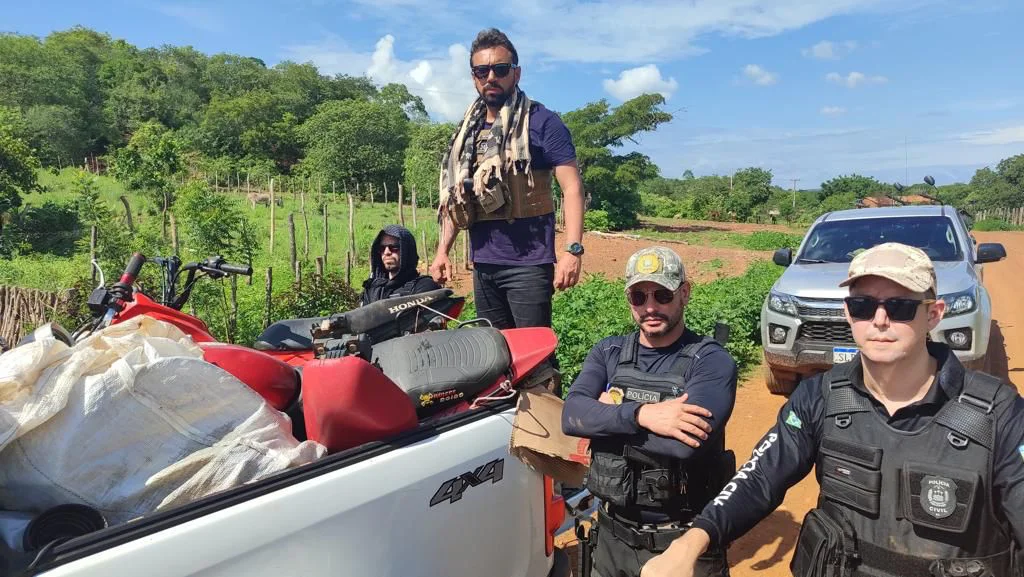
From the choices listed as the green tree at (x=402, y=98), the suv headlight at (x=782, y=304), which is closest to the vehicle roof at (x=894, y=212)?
the suv headlight at (x=782, y=304)

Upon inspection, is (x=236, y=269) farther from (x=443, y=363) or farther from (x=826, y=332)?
(x=826, y=332)

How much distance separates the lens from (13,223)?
20.2 meters

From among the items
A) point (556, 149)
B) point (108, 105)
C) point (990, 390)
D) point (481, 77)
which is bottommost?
point (990, 390)

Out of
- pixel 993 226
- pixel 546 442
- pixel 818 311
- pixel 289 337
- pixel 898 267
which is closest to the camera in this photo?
pixel 898 267

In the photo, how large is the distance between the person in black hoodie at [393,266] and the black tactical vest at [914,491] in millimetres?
3028

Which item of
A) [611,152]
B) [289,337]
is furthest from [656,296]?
[611,152]

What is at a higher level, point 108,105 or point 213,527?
point 108,105

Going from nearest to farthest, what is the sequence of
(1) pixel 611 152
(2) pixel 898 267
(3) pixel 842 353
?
(2) pixel 898 267 < (3) pixel 842 353 < (1) pixel 611 152

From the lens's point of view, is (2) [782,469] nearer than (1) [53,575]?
No

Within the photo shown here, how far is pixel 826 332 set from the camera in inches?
221

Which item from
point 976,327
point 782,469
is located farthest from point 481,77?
point 976,327

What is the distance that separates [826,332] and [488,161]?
3764 mm

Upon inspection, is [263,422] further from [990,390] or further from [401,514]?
[990,390]

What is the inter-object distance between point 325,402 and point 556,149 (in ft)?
6.40
